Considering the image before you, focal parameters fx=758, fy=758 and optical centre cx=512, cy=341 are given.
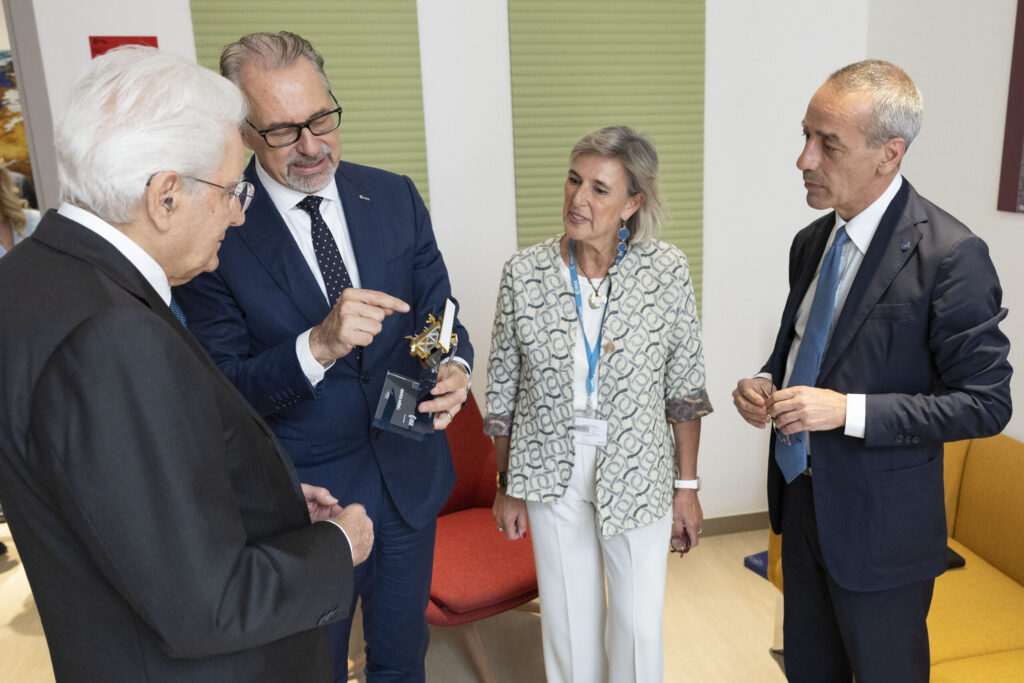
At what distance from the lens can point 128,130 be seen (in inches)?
42.4

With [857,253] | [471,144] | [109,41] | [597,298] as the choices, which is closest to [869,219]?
[857,253]

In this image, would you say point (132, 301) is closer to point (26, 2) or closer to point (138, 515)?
point (138, 515)

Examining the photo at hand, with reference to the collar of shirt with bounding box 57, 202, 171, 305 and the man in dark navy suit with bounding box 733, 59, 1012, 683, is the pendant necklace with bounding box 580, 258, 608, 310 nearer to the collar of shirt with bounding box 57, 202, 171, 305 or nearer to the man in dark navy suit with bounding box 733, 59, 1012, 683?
the man in dark navy suit with bounding box 733, 59, 1012, 683

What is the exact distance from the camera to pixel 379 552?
2.10 m

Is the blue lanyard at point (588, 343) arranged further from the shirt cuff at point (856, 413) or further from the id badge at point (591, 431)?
the shirt cuff at point (856, 413)

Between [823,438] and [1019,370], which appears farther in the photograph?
[1019,370]

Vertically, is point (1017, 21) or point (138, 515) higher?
point (1017, 21)

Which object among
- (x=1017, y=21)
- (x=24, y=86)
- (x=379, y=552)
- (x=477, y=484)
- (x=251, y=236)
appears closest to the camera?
(x=251, y=236)

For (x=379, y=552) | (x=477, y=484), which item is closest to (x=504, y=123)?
(x=477, y=484)

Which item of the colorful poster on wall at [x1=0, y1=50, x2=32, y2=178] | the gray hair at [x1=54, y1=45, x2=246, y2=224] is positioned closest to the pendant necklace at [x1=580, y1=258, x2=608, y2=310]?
the gray hair at [x1=54, y1=45, x2=246, y2=224]

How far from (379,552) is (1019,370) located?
260cm

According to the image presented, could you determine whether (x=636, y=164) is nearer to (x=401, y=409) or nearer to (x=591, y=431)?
(x=591, y=431)

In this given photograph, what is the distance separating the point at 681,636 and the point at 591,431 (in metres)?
1.60

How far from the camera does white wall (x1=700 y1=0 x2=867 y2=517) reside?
3.80 metres
